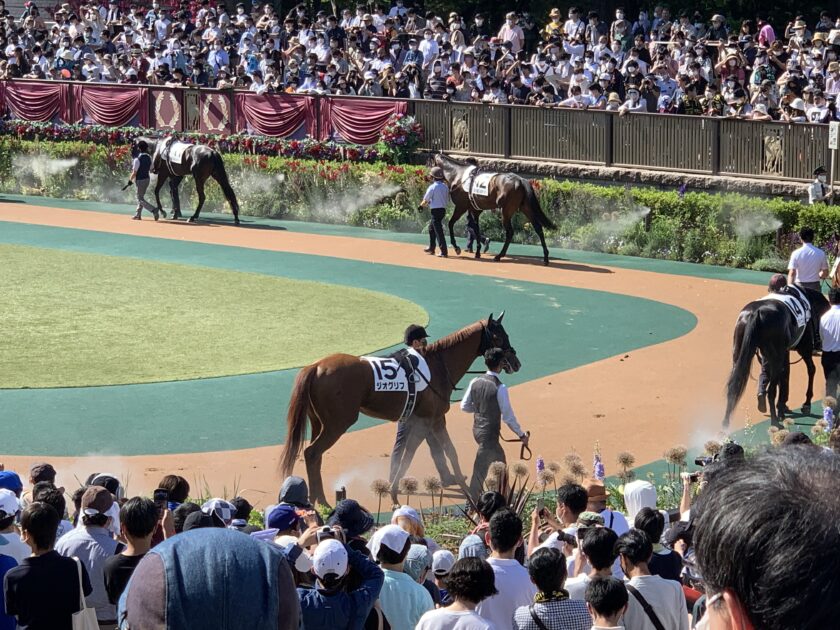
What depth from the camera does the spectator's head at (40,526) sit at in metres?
5.67

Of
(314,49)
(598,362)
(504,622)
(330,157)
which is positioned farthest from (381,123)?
(504,622)

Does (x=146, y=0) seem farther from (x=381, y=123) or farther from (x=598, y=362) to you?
(x=598, y=362)

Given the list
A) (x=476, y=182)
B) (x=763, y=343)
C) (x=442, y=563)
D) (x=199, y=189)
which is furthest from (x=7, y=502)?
(x=199, y=189)

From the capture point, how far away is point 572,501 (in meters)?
7.04

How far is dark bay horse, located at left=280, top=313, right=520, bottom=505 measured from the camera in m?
11.0

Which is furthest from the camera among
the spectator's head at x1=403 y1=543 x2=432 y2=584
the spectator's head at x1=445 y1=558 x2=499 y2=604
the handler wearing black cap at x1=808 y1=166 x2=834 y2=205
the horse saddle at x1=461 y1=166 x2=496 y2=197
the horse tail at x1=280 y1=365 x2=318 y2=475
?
the horse saddle at x1=461 y1=166 x2=496 y2=197

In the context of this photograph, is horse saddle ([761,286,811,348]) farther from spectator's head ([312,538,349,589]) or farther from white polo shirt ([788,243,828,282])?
spectator's head ([312,538,349,589])

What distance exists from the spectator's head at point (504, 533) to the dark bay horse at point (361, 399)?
4874 millimetres

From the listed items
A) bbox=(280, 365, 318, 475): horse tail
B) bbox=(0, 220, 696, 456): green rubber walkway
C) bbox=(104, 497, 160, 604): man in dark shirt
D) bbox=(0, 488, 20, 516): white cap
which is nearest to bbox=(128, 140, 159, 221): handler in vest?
bbox=(0, 220, 696, 456): green rubber walkway

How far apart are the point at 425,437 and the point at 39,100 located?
2688 cm

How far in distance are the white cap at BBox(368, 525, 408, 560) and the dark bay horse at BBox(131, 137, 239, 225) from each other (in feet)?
75.7

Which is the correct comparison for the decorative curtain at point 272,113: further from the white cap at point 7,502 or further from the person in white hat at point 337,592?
the person in white hat at point 337,592

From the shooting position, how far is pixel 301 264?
24.0 m

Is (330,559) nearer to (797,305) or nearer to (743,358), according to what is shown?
(743,358)
